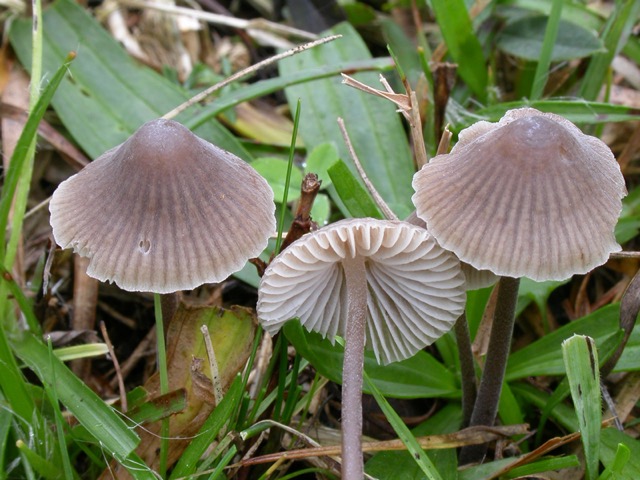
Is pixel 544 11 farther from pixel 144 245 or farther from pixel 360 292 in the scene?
pixel 144 245

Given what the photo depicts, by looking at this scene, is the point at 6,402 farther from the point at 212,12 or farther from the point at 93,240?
the point at 212,12

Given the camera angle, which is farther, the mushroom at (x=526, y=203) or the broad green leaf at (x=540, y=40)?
the broad green leaf at (x=540, y=40)

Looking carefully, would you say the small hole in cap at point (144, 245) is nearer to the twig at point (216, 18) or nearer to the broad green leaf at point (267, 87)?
the broad green leaf at point (267, 87)

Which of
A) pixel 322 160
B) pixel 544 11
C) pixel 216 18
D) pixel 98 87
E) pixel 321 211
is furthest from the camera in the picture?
pixel 216 18

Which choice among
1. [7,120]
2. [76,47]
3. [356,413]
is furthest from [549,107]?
[7,120]

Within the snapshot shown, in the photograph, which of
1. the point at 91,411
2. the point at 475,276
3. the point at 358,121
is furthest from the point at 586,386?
the point at 358,121

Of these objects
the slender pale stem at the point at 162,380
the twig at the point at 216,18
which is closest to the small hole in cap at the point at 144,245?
the slender pale stem at the point at 162,380
